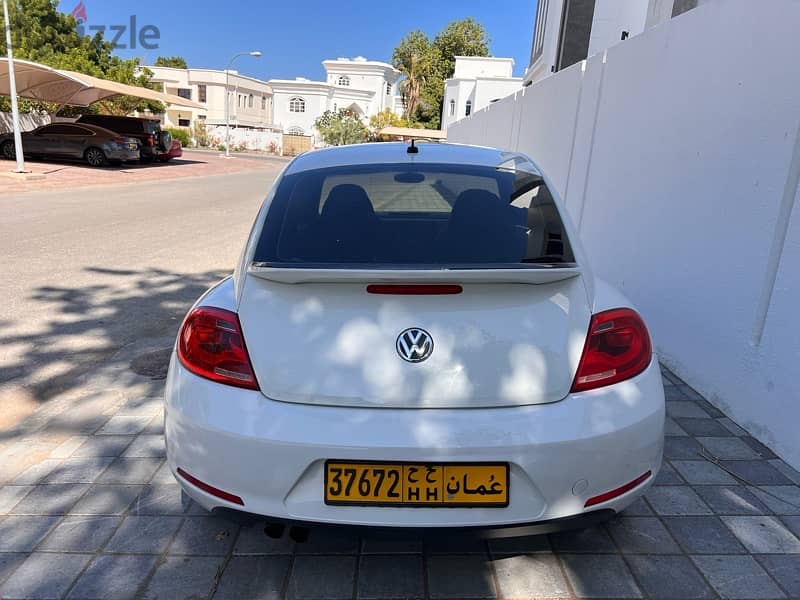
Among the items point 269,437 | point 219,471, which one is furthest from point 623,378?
point 219,471

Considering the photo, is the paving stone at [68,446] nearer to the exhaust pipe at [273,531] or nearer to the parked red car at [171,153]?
the exhaust pipe at [273,531]

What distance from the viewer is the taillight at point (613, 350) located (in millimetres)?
2088

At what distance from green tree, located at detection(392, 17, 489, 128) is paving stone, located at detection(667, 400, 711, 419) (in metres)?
62.3

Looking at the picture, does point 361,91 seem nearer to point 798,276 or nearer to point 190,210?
point 190,210

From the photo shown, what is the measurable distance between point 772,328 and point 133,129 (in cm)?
2777

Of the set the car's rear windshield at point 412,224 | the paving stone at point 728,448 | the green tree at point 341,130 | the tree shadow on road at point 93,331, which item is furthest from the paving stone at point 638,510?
the green tree at point 341,130

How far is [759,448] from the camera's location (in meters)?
3.46

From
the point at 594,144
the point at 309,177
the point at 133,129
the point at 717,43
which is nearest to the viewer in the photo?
the point at 309,177

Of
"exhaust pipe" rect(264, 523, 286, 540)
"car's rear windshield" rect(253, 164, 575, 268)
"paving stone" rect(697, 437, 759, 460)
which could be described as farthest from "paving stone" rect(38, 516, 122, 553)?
"paving stone" rect(697, 437, 759, 460)

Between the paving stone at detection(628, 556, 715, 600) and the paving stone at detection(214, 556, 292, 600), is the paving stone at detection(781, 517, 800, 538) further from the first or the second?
the paving stone at detection(214, 556, 292, 600)

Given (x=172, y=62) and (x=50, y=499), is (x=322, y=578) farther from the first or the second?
(x=172, y=62)

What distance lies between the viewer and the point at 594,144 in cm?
663

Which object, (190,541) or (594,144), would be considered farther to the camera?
(594,144)

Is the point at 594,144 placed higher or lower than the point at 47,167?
higher
